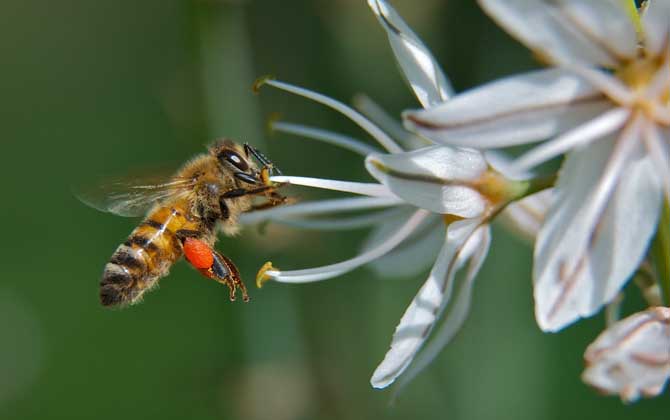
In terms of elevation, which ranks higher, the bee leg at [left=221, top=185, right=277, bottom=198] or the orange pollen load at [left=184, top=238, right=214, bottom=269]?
the bee leg at [left=221, top=185, right=277, bottom=198]

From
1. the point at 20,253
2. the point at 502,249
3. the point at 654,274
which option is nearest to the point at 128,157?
the point at 20,253

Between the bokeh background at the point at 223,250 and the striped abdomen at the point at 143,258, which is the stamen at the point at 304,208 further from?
the bokeh background at the point at 223,250

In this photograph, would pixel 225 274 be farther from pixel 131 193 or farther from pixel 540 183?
pixel 540 183

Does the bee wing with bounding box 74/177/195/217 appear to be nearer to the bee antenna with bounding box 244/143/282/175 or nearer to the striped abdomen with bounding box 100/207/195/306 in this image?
the striped abdomen with bounding box 100/207/195/306

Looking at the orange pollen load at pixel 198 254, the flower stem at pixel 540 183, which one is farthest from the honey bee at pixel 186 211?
the flower stem at pixel 540 183

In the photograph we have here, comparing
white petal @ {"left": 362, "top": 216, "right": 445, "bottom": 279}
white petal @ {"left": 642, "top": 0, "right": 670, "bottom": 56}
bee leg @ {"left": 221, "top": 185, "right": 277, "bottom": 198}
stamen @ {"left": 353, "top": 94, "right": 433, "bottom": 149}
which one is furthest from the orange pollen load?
white petal @ {"left": 642, "top": 0, "right": 670, "bottom": 56}

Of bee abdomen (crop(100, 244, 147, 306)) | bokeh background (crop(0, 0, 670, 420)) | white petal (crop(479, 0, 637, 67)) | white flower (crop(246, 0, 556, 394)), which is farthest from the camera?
bokeh background (crop(0, 0, 670, 420))

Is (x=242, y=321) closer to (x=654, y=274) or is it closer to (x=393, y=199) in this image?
(x=393, y=199)
